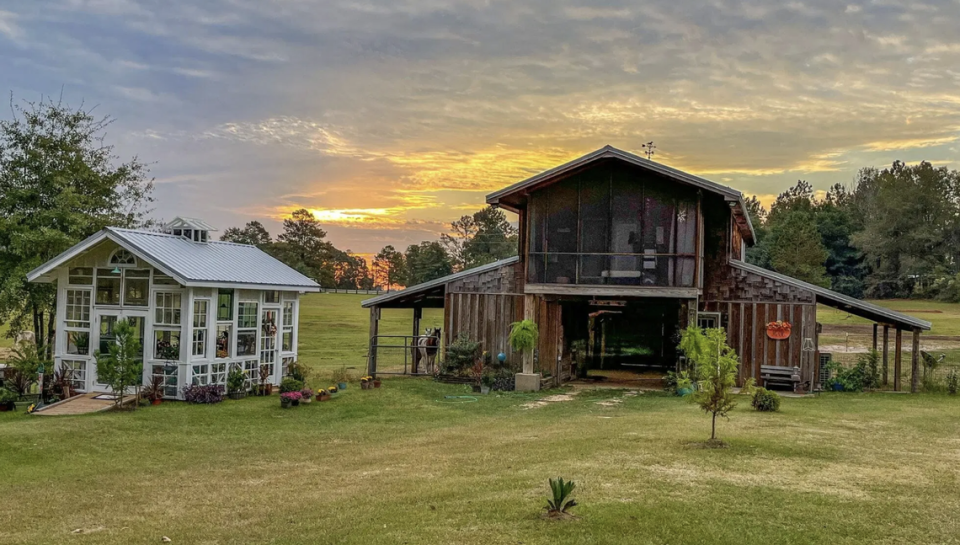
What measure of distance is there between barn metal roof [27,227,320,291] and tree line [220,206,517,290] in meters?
58.9

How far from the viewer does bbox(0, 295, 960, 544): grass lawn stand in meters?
7.89

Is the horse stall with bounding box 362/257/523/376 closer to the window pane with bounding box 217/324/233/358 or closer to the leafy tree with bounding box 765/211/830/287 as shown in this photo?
the window pane with bounding box 217/324/233/358

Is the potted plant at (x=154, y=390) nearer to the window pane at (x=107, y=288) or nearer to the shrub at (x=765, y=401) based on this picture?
the window pane at (x=107, y=288)

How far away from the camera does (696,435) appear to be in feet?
42.4

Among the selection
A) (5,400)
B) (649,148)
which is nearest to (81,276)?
(5,400)

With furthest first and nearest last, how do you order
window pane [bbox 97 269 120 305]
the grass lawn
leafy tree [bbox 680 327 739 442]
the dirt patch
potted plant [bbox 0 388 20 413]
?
window pane [bbox 97 269 120 305]
the dirt patch
potted plant [bbox 0 388 20 413]
leafy tree [bbox 680 327 739 442]
the grass lawn

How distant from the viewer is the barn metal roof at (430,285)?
2431 cm

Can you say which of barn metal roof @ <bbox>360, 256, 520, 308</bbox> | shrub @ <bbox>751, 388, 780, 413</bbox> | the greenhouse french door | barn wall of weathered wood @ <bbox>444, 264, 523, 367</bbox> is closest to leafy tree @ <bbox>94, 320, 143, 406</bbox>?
the greenhouse french door

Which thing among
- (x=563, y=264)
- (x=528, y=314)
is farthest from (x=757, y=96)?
(x=528, y=314)

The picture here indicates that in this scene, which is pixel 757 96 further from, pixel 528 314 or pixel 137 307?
pixel 137 307

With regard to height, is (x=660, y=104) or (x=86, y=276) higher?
(x=660, y=104)

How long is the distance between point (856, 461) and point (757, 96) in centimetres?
1547

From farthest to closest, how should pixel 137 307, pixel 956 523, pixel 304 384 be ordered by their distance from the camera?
pixel 304 384, pixel 137 307, pixel 956 523

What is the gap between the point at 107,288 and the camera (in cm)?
1977
